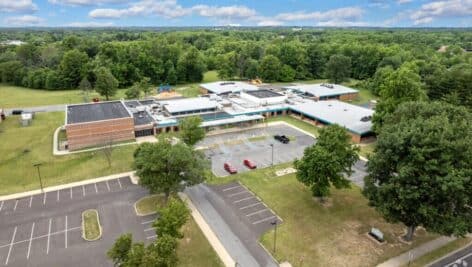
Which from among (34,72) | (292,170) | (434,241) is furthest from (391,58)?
(34,72)

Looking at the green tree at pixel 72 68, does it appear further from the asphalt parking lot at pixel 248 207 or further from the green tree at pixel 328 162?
the green tree at pixel 328 162

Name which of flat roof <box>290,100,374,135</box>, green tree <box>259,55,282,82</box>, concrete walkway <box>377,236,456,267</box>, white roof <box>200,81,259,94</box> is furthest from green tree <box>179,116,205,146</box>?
green tree <box>259,55,282,82</box>

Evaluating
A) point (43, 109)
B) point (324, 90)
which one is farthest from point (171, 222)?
point (324, 90)

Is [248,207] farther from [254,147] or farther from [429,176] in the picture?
[254,147]

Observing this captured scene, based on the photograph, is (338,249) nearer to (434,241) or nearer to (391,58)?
(434,241)

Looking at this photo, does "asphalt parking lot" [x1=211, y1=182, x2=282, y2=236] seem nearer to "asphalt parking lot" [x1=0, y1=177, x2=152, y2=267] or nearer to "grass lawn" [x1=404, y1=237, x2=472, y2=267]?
"asphalt parking lot" [x1=0, y1=177, x2=152, y2=267]

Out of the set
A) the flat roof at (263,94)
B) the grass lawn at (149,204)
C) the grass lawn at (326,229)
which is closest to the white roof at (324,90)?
the flat roof at (263,94)
